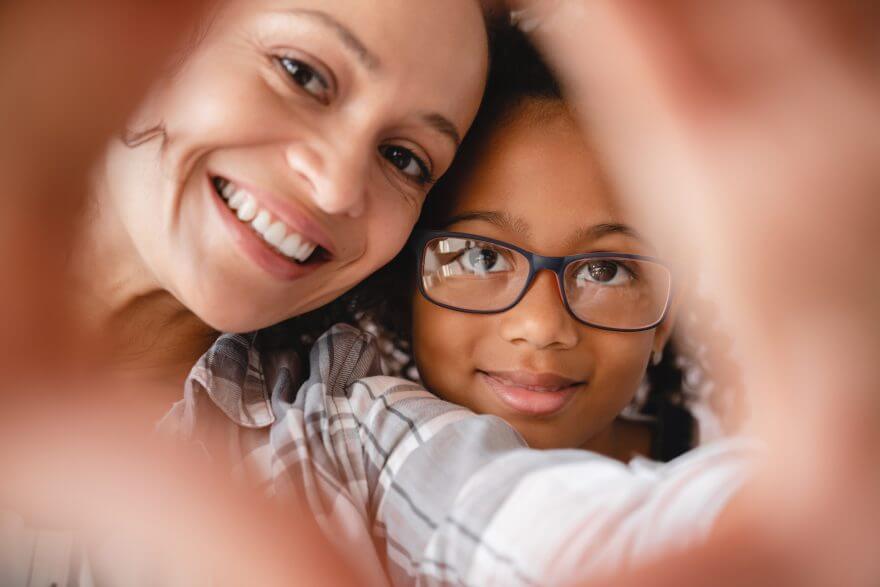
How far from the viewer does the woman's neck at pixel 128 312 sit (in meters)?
1.02

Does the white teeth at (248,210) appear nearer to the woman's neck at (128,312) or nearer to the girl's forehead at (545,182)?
the woman's neck at (128,312)

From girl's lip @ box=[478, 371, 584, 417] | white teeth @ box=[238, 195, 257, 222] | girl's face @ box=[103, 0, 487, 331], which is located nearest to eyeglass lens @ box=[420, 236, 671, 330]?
girl's lip @ box=[478, 371, 584, 417]

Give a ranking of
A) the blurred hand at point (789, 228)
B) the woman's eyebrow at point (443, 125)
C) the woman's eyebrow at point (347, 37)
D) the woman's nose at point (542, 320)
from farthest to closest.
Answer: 1. the woman's nose at point (542, 320)
2. the woman's eyebrow at point (443, 125)
3. the woman's eyebrow at point (347, 37)
4. the blurred hand at point (789, 228)

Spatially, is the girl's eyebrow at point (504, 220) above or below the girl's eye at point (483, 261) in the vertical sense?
above

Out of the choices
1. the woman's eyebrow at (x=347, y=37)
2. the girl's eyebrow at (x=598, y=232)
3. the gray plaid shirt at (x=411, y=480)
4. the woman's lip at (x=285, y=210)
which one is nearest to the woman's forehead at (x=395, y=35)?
the woman's eyebrow at (x=347, y=37)

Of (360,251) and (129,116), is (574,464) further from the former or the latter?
(129,116)

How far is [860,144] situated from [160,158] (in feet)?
2.38

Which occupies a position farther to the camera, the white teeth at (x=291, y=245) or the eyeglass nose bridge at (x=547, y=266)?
the eyeglass nose bridge at (x=547, y=266)

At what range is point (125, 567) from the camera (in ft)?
2.55

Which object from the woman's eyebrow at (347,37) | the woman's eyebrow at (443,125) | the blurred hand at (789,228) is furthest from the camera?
the woman's eyebrow at (443,125)

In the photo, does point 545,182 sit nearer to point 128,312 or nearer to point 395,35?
point 395,35

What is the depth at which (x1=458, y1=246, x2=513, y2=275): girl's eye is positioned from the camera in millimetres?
1148

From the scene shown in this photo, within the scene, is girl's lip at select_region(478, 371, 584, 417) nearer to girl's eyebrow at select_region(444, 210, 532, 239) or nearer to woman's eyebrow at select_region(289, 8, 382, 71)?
girl's eyebrow at select_region(444, 210, 532, 239)

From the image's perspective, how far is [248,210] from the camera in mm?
921
